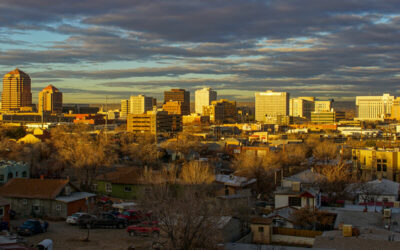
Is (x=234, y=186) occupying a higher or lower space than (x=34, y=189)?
lower

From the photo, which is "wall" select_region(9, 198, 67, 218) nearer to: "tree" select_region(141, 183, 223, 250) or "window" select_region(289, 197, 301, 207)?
"window" select_region(289, 197, 301, 207)

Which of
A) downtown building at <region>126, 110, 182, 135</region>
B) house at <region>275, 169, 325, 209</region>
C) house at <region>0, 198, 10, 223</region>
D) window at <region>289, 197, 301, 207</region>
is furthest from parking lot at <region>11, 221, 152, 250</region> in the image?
downtown building at <region>126, 110, 182, 135</region>

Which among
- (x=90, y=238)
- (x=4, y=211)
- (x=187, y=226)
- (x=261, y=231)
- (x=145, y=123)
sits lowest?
(x=90, y=238)

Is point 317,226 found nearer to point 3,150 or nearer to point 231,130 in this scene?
point 3,150

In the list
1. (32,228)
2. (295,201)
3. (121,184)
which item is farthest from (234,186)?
(32,228)

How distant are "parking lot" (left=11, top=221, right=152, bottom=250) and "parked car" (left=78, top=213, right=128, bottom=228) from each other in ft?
1.09

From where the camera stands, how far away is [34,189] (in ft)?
77.7

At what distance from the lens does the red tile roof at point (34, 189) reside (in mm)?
23125

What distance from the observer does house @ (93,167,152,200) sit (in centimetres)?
2855

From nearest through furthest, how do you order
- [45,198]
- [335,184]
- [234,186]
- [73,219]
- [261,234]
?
1. [261,234]
2. [73,219]
3. [45,198]
4. [234,186]
5. [335,184]

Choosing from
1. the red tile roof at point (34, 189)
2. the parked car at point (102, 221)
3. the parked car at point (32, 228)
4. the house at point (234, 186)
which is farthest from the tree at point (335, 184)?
the parked car at point (32, 228)

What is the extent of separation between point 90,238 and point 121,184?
34.1ft

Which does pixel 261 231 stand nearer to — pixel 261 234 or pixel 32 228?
pixel 261 234

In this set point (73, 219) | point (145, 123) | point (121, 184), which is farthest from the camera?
point (145, 123)
